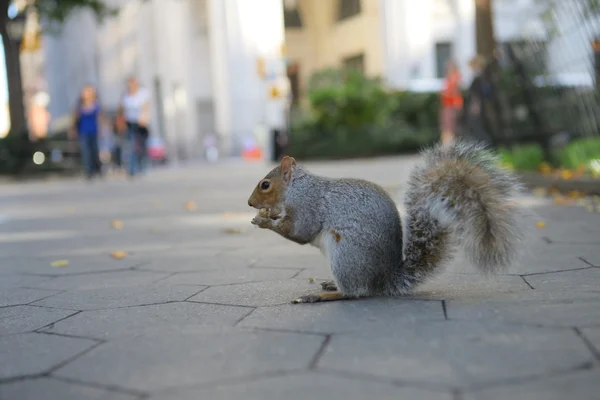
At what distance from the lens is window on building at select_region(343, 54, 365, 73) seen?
29.5 m

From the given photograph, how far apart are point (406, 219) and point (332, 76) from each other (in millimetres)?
18839

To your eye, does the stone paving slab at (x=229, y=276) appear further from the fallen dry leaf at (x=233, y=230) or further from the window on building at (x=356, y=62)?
the window on building at (x=356, y=62)

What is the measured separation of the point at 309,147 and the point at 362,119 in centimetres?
191

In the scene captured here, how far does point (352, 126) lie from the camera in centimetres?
2011

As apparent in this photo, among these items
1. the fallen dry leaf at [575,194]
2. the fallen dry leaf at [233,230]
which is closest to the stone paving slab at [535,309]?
the fallen dry leaf at [233,230]

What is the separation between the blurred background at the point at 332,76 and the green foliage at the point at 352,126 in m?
0.04

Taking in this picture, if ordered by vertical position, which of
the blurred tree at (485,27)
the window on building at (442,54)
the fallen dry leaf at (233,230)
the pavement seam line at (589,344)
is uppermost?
the window on building at (442,54)

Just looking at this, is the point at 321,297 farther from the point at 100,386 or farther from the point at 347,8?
the point at 347,8

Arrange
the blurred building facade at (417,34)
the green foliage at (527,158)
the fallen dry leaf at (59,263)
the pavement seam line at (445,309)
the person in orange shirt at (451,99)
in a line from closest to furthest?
the pavement seam line at (445,309)
the fallen dry leaf at (59,263)
the green foliage at (527,158)
the person in orange shirt at (451,99)
the blurred building facade at (417,34)

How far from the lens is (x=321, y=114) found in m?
20.0

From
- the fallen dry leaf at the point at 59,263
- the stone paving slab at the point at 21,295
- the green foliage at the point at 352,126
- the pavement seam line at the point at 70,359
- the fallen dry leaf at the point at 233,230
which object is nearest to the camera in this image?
the pavement seam line at the point at 70,359

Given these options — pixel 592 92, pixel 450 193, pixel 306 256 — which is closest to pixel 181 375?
pixel 450 193

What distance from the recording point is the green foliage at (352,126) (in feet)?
64.3

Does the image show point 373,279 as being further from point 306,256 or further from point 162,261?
point 162,261
